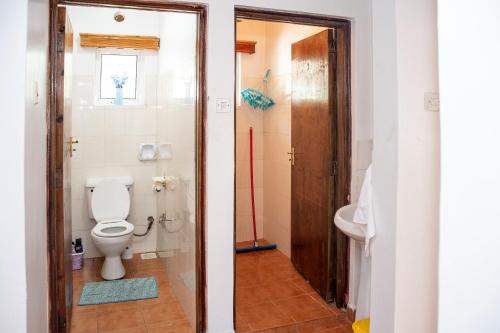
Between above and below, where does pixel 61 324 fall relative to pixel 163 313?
above

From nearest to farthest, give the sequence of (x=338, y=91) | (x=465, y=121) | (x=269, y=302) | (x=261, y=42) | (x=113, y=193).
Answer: (x=465, y=121)
(x=338, y=91)
(x=269, y=302)
(x=113, y=193)
(x=261, y=42)

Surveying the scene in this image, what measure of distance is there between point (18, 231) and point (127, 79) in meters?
2.77

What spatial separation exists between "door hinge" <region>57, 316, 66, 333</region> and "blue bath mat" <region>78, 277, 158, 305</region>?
1.98 feet

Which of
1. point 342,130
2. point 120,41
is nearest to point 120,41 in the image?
point 120,41

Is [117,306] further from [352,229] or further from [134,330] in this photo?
[352,229]

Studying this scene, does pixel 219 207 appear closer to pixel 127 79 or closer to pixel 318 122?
pixel 318 122

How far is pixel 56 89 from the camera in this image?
2.15 meters

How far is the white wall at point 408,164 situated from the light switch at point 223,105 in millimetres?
923

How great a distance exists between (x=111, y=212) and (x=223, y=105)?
6.42 ft

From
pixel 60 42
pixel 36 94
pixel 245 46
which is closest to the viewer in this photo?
pixel 36 94

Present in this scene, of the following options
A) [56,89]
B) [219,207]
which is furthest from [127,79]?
[219,207]

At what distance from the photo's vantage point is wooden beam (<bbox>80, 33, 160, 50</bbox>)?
145 inches

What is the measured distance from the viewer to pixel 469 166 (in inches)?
51.3

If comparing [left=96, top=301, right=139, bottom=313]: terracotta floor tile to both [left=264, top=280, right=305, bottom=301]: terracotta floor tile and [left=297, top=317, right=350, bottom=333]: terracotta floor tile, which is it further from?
[left=297, top=317, right=350, bottom=333]: terracotta floor tile
